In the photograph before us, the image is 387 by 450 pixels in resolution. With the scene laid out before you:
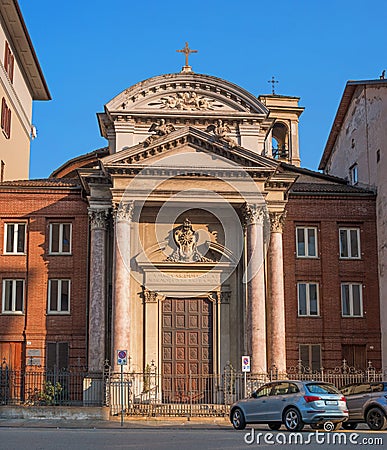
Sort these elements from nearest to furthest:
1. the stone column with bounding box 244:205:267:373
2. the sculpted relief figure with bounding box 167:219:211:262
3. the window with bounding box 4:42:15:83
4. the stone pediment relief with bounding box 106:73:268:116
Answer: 1. the stone column with bounding box 244:205:267:373
2. the stone pediment relief with bounding box 106:73:268:116
3. the sculpted relief figure with bounding box 167:219:211:262
4. the window with bounding box 4:42:15:83

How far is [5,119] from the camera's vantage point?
40375 mm

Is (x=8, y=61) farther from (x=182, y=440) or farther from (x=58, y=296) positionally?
(x=182, y=440)

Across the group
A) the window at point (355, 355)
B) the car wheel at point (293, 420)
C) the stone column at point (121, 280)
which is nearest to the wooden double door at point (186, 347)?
the stone column at point (121, 280)

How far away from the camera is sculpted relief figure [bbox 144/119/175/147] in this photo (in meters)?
32.8

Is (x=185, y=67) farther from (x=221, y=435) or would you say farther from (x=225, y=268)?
(x=221, y=435)

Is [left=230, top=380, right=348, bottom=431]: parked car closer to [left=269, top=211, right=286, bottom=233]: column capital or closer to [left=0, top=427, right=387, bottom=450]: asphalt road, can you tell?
[left=0, top=427, right=387, bottom=450]: asphalt road

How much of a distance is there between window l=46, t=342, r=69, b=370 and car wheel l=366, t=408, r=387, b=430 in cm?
1557

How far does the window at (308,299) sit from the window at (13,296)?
12774mm

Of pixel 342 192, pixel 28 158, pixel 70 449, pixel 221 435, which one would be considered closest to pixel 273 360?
pixel 342 192

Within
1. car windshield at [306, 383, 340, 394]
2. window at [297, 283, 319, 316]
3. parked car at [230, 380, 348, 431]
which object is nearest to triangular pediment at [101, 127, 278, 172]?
window at [297, 283, 319, 316]

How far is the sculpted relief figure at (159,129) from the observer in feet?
107

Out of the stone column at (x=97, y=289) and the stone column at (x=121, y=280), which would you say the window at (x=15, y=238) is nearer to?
the stone column at (x=97, y=289)

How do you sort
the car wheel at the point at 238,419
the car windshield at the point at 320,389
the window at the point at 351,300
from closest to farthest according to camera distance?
the car windshield at the point at 320,389
the car wheel at the point at 238,419
the window at the point at 351,300

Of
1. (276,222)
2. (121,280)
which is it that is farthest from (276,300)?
(121,280)
